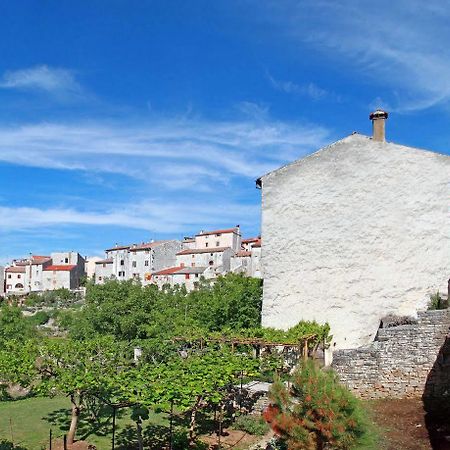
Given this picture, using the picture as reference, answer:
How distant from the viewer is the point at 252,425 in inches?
531

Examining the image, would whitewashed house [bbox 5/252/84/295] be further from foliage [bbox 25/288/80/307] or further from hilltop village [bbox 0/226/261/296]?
foliage [bbox 25/288/80/307]

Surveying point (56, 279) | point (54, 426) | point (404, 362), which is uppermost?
point (56, 279)

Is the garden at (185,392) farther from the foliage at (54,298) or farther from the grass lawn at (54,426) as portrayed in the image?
the foliage at (54,298)

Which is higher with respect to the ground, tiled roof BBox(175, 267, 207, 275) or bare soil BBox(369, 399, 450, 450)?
tiled roof BBox(175, 267, 207, 275)

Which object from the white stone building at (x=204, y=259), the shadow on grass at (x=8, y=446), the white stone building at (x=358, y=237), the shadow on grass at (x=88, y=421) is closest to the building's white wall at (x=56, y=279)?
the white stone building at (x=204, y=259)

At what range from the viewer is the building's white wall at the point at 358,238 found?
19031mm

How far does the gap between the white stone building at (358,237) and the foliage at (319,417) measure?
10.7 meters

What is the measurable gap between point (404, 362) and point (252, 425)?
5.36 meters

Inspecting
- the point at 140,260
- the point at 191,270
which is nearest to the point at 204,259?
the point at 191,270

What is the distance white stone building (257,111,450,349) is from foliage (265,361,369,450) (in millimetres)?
10653

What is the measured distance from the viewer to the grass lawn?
1270 cm

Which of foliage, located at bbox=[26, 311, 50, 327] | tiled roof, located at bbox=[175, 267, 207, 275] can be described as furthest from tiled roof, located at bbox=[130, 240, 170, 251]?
foliage, located at bbox=[26, 311, 50, 327]

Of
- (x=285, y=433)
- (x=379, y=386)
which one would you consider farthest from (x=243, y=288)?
(x=285, y=433)

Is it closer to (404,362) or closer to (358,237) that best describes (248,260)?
(358,237)
